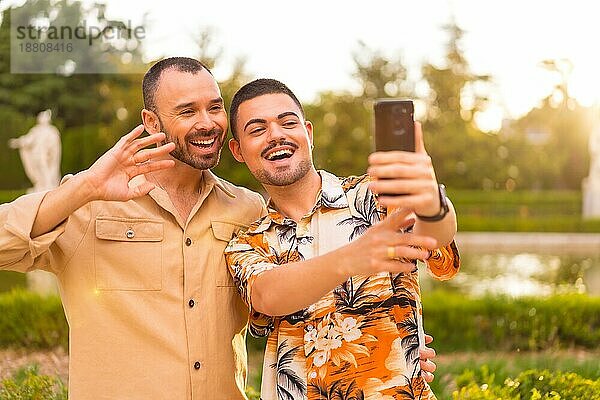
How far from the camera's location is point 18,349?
6.70 m

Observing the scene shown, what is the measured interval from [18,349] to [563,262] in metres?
10.5

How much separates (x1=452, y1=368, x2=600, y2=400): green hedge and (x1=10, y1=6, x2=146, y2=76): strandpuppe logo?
16.5 meters

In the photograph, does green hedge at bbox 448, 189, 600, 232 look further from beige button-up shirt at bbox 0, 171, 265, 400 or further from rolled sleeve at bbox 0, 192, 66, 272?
rolled sleeve at bbox 0, 192, 66, 272

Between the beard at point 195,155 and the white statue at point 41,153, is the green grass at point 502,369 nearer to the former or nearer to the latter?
the beard at point 195,155

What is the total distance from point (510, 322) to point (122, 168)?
18.1ft

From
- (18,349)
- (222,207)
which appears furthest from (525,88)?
(222,207)

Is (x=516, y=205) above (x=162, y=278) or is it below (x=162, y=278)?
below

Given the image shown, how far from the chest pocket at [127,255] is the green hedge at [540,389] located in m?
1.69

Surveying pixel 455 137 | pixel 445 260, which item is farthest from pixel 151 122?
pixel 455 137

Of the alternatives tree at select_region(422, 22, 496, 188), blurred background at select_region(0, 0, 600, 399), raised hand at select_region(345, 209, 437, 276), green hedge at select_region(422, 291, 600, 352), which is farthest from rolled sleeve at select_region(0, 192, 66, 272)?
tree at select_region(422, 22, 496, 188)

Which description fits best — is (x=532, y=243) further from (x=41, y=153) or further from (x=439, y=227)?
(x=439, y=227)

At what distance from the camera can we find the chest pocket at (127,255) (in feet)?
8.18

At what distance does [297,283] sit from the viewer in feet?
6.55

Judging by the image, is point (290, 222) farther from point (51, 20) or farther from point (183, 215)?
point (51, 20)
